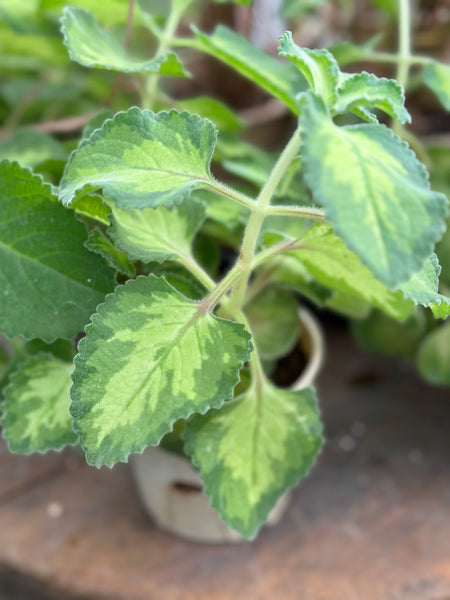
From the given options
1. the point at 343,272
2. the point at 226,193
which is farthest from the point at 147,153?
the point at 343,272

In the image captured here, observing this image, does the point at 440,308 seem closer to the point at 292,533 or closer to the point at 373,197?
the point at 373,197

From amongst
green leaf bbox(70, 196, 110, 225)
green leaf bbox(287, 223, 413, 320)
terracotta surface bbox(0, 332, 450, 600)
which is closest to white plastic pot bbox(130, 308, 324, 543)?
terracotta surface bbox(0, 332, 450, 600)

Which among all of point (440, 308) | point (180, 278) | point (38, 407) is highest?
point (440, 308)

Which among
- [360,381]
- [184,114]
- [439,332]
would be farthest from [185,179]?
[360,381]

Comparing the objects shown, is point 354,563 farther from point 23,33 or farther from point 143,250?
point 23,33

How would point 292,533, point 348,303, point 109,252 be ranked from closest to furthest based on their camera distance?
point 109,252 < point 348,303 < point 292,533

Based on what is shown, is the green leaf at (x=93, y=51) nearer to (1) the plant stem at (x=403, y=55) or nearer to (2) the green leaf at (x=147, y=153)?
(2) the green leaf at (x=147, y=153)
